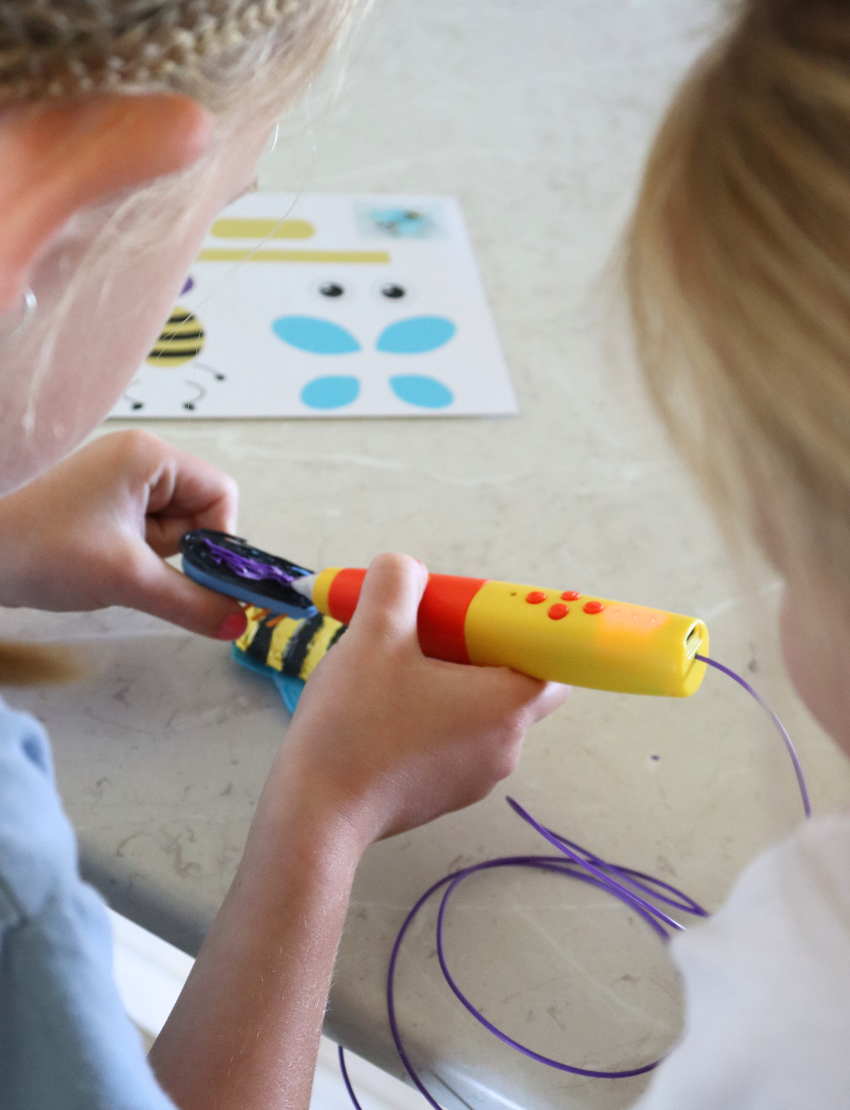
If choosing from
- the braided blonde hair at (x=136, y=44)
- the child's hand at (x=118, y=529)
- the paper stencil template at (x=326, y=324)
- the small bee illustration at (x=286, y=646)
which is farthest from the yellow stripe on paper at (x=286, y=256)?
the braided blonde hair at (x=136, y=44)

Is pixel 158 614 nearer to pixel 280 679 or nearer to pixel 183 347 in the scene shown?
pixel 280 679

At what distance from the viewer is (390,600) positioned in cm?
46

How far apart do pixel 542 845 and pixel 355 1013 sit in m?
0.11

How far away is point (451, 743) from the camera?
0.44 meters

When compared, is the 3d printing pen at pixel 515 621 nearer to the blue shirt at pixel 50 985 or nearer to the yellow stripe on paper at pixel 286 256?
the blue shirt at pixel 50 985

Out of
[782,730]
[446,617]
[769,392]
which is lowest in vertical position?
[782,730]

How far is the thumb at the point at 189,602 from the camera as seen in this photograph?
20.9 inches

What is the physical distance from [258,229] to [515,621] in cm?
48

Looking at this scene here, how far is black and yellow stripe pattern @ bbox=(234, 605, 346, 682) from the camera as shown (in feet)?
1.67

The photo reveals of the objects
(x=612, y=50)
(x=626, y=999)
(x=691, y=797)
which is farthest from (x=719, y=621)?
(x=612, y=50)

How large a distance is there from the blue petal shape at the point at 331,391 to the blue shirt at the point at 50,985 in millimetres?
401

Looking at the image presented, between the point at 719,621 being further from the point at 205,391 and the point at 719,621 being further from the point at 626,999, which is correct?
the point at 205,391

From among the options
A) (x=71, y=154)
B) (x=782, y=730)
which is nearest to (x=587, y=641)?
(x=782, y=730)

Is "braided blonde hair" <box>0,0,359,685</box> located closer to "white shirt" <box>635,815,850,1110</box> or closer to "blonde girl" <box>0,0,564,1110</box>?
"blonde girl" <box>0,0,564,1110</box>
